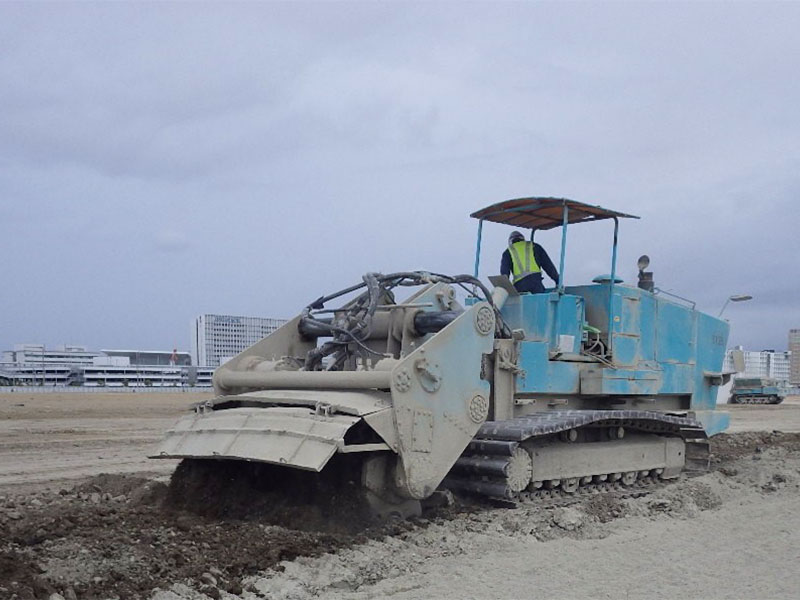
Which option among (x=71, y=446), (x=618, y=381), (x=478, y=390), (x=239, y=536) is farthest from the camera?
(x=71, y=446)

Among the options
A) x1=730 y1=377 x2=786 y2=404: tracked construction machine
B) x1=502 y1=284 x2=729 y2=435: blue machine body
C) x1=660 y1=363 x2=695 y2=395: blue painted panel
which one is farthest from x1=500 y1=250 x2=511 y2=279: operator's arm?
x1=730 y1=377 x2=786 y2=404: tracked construction machine

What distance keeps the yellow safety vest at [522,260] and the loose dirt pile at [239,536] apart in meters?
2.65

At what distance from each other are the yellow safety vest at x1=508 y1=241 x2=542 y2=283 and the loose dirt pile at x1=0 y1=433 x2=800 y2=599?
2651 millimetres

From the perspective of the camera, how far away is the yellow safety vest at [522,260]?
10.1m

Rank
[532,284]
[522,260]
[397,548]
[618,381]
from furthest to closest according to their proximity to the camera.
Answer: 1. [522,260]
2. [532,284]
3. [618,381]
4. [397,548]

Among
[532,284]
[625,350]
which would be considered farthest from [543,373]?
[625,350]

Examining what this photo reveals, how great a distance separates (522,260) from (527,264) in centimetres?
7

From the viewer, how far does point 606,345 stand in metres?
9.95

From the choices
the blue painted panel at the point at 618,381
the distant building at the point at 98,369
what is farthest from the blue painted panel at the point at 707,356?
the distant building at the point at 98,369

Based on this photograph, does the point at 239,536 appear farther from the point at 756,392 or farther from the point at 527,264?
the point at 756,392

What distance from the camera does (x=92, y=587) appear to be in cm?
512

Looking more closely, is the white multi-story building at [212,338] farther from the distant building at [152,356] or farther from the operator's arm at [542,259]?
the operator's arm at [542,259]

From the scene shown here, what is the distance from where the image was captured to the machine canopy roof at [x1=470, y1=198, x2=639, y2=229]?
10000 millimetres

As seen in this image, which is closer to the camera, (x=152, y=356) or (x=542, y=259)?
(x=542, y=259)
